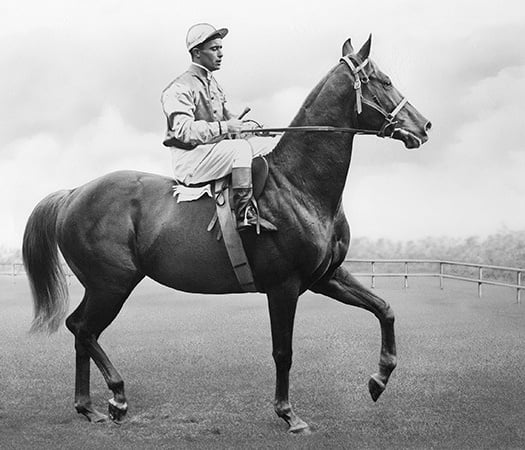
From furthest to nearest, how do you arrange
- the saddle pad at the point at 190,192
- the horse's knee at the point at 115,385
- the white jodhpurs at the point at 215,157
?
the horse's knee at the point at 115,385
the saddle pad at the point at 190,192
the white jodhpurs at the point at 215,157

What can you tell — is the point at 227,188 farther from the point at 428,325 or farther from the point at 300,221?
the point at 428,325

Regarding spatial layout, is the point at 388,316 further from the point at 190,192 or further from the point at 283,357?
the point at 190,192

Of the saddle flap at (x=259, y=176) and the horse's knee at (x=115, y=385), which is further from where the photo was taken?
the horse's knee at (x=115, y=385)

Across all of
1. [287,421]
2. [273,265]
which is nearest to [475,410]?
[287,421]

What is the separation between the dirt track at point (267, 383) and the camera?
4.29 m

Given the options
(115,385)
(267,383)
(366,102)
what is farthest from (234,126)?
(267,383)

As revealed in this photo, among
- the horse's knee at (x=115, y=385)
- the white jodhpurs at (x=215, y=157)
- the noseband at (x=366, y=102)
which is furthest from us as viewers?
the horse's knee at (x=115, y=385)

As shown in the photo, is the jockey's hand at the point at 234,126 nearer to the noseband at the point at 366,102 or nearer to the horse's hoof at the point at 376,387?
the noseband at the point at 366,102

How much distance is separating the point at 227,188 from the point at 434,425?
2.04m

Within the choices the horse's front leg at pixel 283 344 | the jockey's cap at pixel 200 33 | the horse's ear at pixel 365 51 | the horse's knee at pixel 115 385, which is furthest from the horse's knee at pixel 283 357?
the jockey's cap at pixel 200 33

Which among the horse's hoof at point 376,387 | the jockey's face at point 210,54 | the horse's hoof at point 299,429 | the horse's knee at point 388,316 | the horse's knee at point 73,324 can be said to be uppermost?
the jockey's face at point 210,54

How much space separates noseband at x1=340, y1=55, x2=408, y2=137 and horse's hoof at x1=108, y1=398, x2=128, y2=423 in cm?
249

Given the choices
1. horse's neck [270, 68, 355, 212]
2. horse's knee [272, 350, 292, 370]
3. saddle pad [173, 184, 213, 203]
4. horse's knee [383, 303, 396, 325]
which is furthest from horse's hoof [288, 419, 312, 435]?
saddle pad [173, 184, 213, 203]

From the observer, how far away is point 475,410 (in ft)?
15.6
